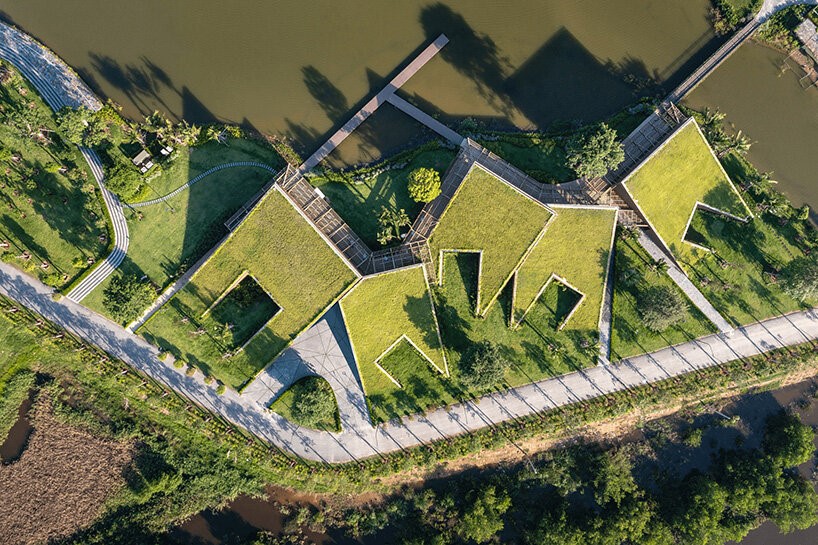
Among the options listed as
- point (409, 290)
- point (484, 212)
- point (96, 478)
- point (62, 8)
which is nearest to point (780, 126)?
point (484, 212)

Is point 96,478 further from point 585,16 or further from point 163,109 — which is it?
point 585,16

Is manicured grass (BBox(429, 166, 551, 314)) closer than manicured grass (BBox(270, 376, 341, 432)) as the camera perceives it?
Yes

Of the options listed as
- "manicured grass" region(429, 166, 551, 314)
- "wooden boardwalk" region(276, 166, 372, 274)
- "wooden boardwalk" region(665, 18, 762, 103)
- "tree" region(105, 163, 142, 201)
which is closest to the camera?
"tree" region(105, 163, 142, 201)

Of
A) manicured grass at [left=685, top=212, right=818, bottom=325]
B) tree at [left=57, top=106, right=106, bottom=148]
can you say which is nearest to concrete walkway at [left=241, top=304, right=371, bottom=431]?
tree at [left=57, top=106, right=106, bottom=148]

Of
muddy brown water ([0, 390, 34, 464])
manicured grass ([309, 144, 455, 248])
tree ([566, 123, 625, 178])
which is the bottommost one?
tree ([566, 123, 625, 178])

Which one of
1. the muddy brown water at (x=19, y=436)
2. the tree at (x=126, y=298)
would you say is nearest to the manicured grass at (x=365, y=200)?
the tree at (x=126, y=298)

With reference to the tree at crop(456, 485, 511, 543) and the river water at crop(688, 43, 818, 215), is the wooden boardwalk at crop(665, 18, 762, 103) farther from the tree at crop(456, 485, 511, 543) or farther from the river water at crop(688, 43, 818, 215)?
the tree at crop(456, 485, 511, 543)

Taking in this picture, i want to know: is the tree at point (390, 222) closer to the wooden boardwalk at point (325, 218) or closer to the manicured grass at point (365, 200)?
the manicured grass at point (365, 200)

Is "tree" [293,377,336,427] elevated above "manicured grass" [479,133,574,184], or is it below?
below
